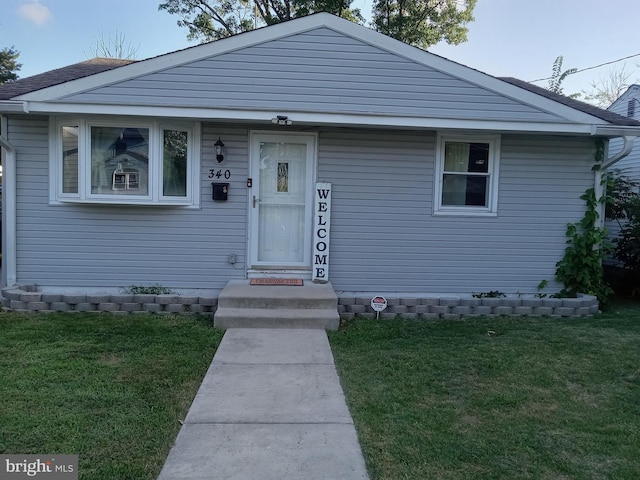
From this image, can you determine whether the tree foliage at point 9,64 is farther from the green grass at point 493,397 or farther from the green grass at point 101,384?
the green grass at point 493,397

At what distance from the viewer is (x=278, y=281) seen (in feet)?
20.9

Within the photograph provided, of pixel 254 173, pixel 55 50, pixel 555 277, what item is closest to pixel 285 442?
pixel 254 173

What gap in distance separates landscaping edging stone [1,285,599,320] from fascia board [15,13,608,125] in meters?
2.44

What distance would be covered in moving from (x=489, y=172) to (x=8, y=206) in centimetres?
635

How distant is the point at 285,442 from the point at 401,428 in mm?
757

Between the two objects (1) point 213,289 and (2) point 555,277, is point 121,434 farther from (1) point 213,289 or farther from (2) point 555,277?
→ (2) point 555,277

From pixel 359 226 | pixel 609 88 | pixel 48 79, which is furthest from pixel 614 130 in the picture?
pixel 609 88

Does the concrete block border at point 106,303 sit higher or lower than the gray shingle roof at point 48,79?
lower

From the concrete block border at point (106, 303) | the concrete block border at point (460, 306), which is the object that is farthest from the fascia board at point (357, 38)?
the concrete block border at point (106, 303)

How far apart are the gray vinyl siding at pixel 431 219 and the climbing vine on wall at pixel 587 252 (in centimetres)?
12

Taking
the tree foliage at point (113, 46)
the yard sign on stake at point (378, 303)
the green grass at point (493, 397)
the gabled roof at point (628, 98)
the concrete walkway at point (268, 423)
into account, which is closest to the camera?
the concrete walkway at point (268, 423)

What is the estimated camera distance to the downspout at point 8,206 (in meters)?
6.00

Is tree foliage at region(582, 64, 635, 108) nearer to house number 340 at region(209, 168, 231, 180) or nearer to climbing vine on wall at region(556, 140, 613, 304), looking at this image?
climbing vine on wall at region(556, 140, 613, 304)

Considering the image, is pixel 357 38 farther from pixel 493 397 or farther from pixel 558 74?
pixel 558 74
